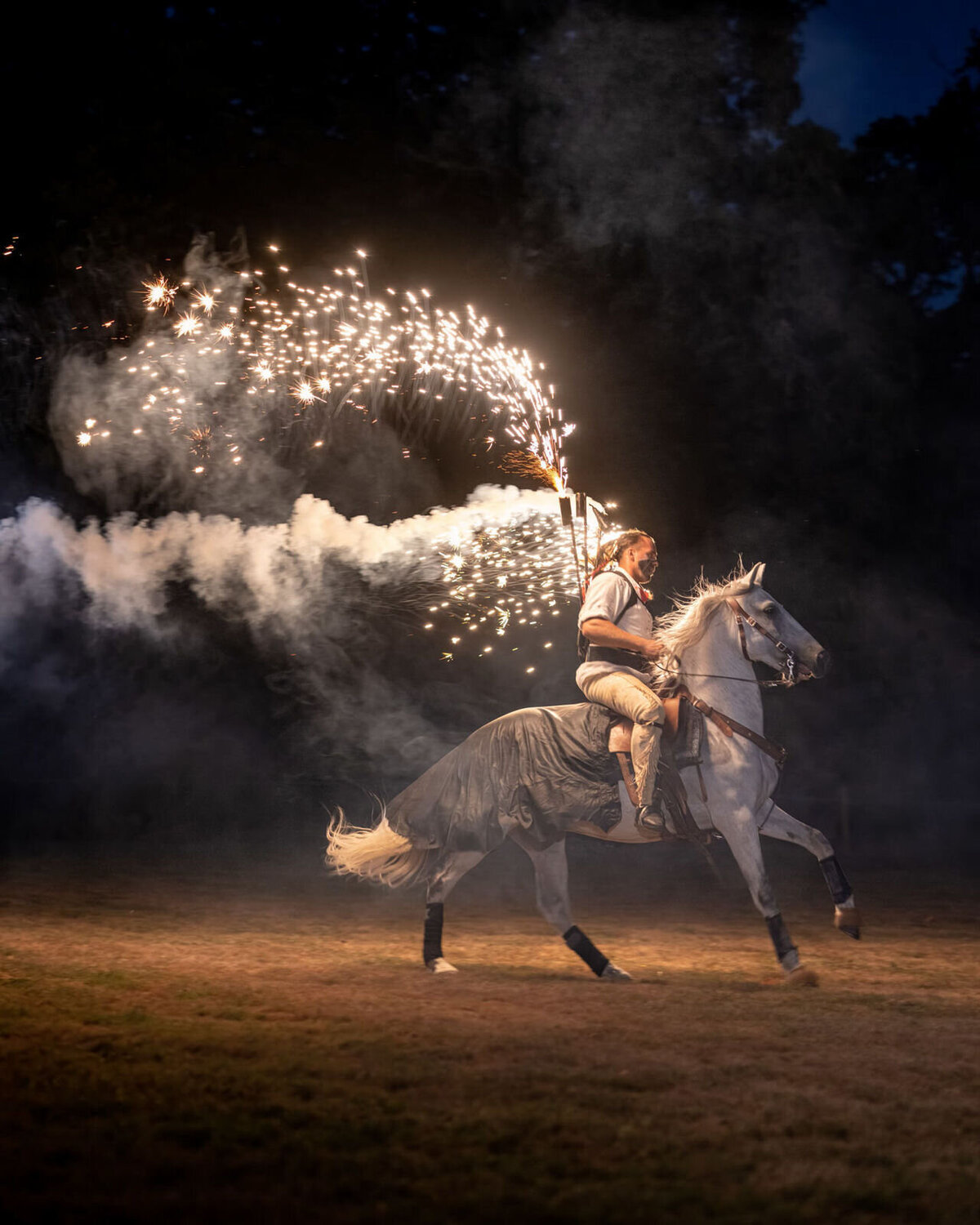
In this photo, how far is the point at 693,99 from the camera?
17.8 meters

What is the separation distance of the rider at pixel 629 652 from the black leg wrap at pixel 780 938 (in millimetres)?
894

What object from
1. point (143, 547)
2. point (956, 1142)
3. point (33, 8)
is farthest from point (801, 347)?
point (956, 1142)

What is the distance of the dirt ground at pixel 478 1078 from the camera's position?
3.50 metres

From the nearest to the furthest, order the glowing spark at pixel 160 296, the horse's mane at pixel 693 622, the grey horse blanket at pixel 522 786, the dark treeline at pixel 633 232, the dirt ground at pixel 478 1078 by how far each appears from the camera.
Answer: the dirt ground at pixel 478 1078 → the grey horse blanket at pixel 522 786 → the horse's mane at pixel 693 622 → the glowing spark at pixel 160 296 → the dark treeline at pixel 633 232

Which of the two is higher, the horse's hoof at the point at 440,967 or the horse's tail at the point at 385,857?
the horse's tail at the point at 385,857

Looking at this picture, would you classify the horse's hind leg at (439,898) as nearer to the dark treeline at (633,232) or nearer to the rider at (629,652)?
the rider at (629,652)

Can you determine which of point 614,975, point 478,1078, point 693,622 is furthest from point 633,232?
point 478,1078

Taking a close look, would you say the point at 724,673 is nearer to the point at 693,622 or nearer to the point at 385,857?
the point at 693,622

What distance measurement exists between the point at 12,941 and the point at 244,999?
2911 millimetres

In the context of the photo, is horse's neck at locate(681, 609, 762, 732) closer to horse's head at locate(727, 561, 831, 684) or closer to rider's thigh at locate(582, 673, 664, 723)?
horse's head at locate(727, 561, 831, 684)

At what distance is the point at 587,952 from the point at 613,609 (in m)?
2.17

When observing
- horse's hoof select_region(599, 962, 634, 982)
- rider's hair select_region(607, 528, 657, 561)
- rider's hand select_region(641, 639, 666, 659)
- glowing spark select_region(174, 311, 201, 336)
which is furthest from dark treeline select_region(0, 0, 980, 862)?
horse's hoof select_region(599, 962, 634, 982)

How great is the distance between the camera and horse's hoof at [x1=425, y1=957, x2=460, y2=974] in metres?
7.41

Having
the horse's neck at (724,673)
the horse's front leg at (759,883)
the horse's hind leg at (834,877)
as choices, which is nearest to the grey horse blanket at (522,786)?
the horse's neck at (724,673)
